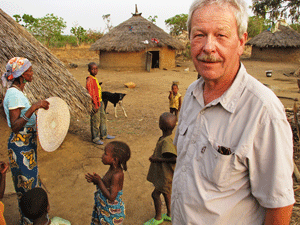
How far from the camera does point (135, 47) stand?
49.6ft

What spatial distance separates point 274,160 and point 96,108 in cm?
414

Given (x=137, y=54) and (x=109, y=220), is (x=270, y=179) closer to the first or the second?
(x=109, y=220)

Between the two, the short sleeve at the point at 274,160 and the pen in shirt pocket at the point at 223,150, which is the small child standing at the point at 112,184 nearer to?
the pen in shirt pocket at the point at 223,150

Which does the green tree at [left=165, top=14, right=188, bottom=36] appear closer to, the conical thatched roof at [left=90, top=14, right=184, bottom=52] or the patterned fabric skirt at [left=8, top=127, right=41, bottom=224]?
the conical thatched roof at [left=90, top=14, right=184, bottom=52]

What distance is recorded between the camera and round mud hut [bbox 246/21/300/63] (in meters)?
18.9

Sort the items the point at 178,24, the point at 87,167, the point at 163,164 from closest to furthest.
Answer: the point at 163,164
the point at 87,167
the point at 178,24

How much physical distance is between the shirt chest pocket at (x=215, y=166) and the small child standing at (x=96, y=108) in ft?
12.5

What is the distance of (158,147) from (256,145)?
1548 mm

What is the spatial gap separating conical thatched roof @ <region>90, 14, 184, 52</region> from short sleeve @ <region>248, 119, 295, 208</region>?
1484 cm

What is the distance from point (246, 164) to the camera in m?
0.95

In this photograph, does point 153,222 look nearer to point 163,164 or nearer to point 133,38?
point 163,164

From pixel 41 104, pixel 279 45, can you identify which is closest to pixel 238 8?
pixel 41 104

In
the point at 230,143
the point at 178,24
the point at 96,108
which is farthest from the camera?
the point at 178,24

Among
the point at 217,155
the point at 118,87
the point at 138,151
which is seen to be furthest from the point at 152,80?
the point at 217,155
